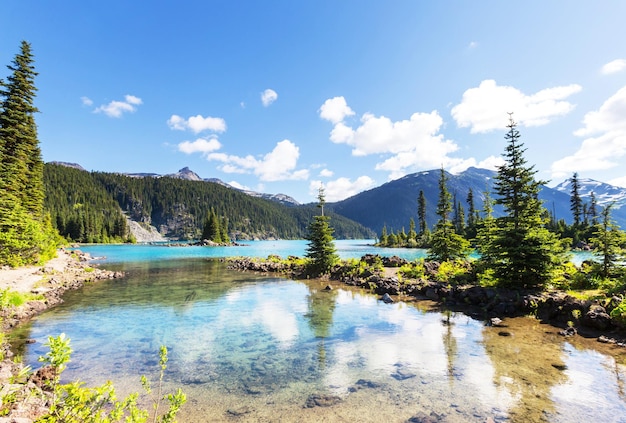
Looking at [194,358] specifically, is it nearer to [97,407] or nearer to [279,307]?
[97,407]

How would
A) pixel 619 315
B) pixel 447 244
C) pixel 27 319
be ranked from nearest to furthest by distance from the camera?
pixel 619 315, pixel 27 319, pixel 447 244

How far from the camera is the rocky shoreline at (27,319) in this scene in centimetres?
597

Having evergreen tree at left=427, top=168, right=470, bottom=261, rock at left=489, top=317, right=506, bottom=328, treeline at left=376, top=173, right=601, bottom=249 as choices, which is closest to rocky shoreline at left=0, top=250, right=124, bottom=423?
rock at left=489, top=317, right=506, bottom=328

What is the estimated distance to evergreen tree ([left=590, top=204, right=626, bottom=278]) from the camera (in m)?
19.8

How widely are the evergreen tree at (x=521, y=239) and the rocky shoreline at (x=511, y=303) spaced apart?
1.16m

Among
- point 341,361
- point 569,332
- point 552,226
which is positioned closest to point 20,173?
point 341,361

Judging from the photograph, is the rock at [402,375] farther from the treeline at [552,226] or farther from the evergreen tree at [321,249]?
the treeline at [552,226]

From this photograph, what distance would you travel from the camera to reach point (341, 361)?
12547 millimetres

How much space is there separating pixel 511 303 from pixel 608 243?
7386mm

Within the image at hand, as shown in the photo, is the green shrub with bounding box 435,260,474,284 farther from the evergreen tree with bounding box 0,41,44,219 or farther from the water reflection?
the evergreen tree with bounding box 0,41,44,219

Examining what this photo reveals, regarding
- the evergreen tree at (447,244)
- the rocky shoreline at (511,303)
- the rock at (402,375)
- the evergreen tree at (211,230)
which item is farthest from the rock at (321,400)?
the evergreen tree at (211,230)

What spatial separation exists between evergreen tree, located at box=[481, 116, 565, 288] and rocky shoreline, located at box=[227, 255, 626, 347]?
1.16 m

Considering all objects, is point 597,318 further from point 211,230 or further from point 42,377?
point 211,230

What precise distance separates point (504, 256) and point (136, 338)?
75.4 ft
